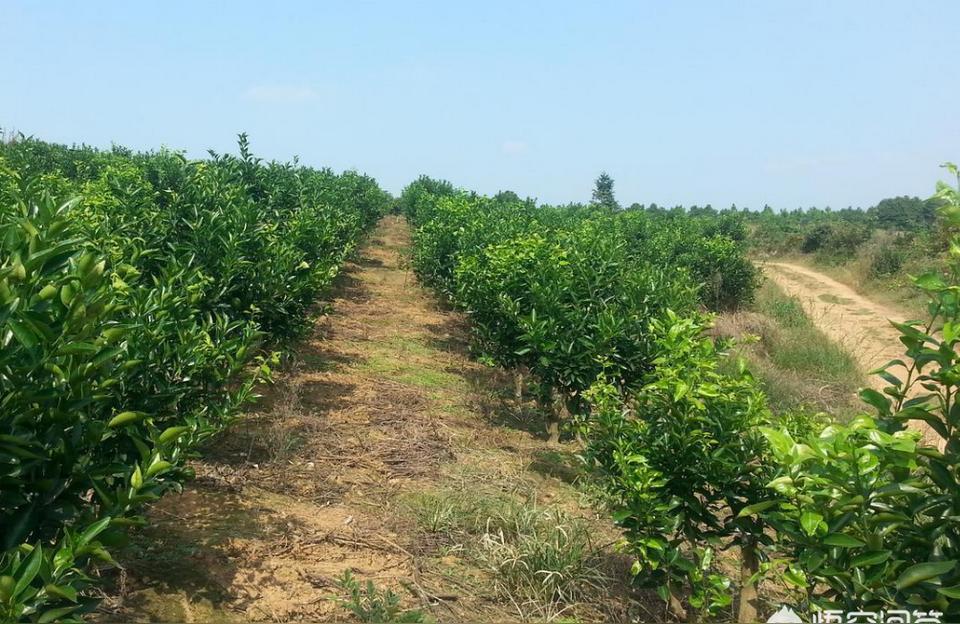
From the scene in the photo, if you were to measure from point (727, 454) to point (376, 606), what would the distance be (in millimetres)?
1985

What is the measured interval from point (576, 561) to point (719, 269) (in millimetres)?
14568

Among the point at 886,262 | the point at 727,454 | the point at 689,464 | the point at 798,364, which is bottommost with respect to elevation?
the point at 798,364

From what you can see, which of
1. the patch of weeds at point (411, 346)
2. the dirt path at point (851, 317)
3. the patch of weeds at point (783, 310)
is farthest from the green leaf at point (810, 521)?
the patch of weeds at point (783, 310)

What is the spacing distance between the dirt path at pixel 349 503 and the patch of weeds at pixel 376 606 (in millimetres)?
82

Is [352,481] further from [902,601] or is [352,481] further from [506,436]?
[902,601]

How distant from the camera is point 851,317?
695 inches

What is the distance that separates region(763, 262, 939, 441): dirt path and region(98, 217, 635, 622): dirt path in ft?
19.2

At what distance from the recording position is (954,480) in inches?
76.3

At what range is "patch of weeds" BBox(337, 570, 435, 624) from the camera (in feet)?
11.8

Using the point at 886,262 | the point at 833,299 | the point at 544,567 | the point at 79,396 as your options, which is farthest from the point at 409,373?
the point at 886,262

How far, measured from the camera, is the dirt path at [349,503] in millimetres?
3805

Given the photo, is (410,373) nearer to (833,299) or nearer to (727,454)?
(727,454)

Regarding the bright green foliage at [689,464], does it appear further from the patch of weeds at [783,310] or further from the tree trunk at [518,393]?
the patch of weeds at [783,310]

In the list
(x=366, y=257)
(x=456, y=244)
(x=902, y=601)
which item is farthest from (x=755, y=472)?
(x=366, y=257)
